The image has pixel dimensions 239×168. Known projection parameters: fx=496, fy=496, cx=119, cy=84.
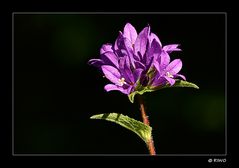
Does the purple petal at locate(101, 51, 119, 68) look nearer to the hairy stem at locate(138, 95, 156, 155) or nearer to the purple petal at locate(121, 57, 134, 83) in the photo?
the purple petal at locate(121, 57, 134, 83)

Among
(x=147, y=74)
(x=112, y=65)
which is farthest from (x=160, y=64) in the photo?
(x=112, y=65)

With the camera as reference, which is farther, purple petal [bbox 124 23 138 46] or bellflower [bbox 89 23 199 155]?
purple petal [bbox 124 23 138 46]

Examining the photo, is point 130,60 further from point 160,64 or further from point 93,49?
point 93,49

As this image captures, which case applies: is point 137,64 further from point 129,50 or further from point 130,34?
point 130,34

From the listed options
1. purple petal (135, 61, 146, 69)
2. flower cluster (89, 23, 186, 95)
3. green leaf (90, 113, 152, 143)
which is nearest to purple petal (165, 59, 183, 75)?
flower cluster (89, 23, 186, 95)

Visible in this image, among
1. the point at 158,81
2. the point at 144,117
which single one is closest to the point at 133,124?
the point at 144,117

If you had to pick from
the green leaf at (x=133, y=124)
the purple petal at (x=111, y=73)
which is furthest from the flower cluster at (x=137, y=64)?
the green leaf at (x=133, y=124)
